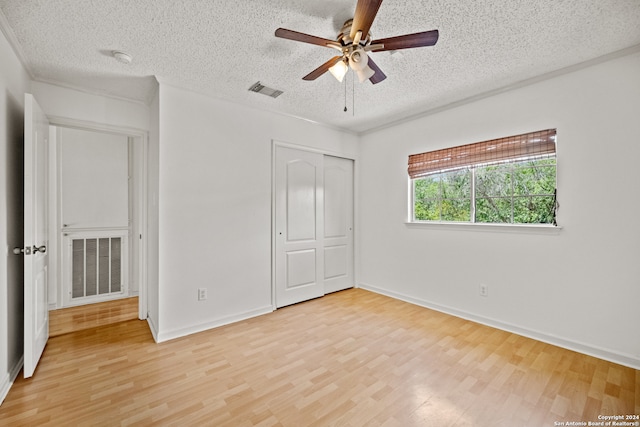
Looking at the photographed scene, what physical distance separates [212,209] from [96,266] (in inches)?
88.0

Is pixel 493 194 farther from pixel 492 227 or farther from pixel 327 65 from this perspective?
pixel 327 65

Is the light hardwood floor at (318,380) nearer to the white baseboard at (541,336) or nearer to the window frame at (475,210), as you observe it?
the white baseboard at (541,336)

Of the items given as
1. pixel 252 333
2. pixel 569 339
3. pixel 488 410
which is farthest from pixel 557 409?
pixel 252 333

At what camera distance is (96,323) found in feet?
10.2

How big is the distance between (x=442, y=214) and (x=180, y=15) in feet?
10.7

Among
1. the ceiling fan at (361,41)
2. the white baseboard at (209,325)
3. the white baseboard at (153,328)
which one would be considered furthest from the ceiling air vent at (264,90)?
the white baseboard at (153,328)

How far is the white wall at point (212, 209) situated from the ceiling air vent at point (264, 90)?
0.38 metres

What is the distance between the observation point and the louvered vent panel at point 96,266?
12.2 feet

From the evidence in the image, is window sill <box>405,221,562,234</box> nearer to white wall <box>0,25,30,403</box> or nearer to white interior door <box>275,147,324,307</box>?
white interior door <box>275,147,324,307</box>

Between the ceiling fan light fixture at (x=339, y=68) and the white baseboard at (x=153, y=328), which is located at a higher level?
the ceiling fan light fixture at (x=339, y=68)

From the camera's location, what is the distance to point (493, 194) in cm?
309

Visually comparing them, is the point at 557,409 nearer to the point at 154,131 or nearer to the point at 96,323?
the point at 154,131

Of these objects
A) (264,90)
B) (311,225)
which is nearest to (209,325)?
(311,225)

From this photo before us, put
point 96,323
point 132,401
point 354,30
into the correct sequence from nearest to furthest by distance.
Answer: point 354,30 → point 132,401 → point 96,323
